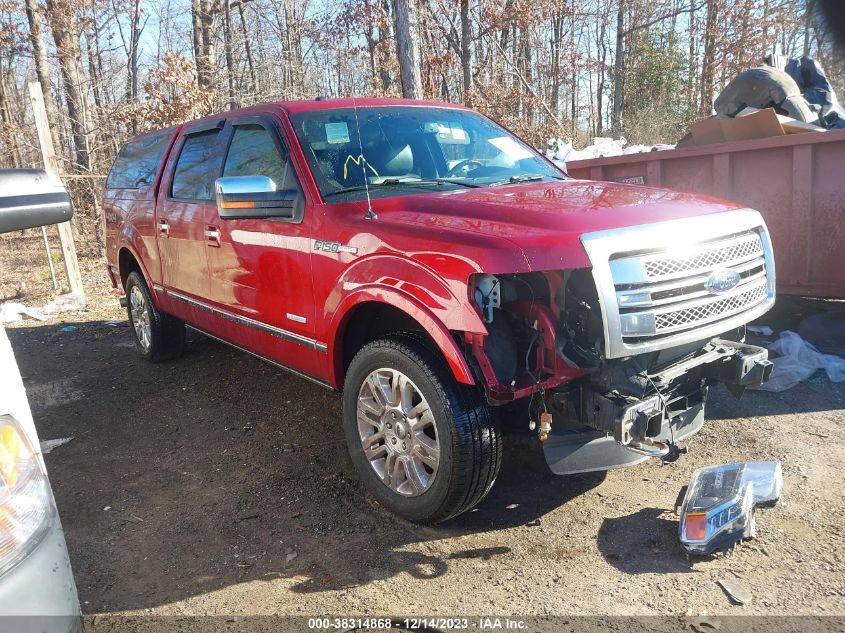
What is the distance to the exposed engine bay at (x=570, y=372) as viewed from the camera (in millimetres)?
2732

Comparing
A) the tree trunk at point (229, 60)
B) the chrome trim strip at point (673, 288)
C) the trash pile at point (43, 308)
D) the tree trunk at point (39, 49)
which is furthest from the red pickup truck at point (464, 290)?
the tree trunk at point (39, 49)

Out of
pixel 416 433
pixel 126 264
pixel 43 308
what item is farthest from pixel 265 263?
pixel 43 308

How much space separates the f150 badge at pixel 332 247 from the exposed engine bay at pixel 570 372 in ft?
2.74

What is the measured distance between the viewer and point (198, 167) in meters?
4.84

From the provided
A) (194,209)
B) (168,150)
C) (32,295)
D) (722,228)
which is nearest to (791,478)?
(722,228)

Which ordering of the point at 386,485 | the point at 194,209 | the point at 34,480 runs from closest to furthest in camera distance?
1. the point at 34,480
2. the point at 386,485
3. the point at 194,209

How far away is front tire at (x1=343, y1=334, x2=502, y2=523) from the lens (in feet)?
9.50

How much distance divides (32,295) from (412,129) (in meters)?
7.78

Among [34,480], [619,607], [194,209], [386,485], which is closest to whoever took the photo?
[34,480]

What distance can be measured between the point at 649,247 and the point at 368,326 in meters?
1.56

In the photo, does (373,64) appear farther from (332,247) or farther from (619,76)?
(332,247)

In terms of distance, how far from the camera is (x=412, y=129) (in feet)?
13.4

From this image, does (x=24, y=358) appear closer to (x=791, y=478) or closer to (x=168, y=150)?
(x=168, y=150)

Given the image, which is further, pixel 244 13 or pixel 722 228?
pixel 244 13
